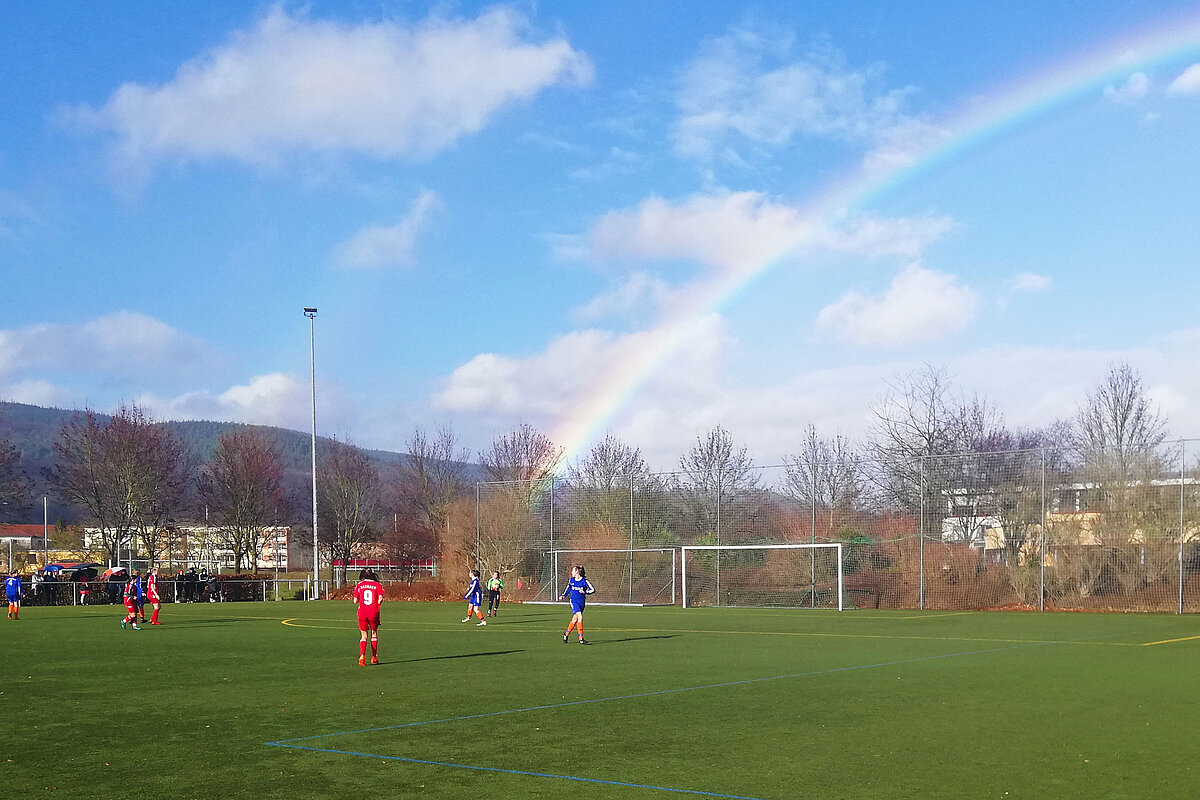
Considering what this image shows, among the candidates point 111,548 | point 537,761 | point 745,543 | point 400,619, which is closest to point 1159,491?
point 745,543

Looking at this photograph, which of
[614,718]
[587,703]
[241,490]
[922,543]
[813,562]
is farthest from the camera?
[241,490]

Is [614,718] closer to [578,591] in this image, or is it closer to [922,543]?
[578,591]

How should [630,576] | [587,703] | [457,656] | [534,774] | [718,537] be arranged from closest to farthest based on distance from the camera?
1. [534,774]
2. [587,703]
3. [457,656]
4. [718,537]
5. [630,576]

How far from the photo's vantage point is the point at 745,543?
1885 inches

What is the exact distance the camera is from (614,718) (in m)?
13.2

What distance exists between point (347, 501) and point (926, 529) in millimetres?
66707

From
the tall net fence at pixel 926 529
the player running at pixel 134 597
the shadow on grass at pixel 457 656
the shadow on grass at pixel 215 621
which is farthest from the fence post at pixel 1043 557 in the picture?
the player running at pixel 134 597

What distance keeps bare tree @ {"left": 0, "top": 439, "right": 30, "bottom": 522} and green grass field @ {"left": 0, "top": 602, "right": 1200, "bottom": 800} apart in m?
60.6

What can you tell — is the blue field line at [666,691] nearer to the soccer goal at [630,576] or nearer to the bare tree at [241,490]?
the soccer goal at [630,576]

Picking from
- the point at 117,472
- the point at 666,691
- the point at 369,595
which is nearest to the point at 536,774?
the point at 666,691

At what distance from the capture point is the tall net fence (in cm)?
3806

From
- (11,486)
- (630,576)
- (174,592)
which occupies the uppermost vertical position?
(11,486)

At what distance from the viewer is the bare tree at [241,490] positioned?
292ft

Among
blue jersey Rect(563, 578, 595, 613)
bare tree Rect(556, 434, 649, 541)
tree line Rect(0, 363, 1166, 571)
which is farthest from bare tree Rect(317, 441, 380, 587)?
blue jersey Rect(563, 578, 595, 613)
